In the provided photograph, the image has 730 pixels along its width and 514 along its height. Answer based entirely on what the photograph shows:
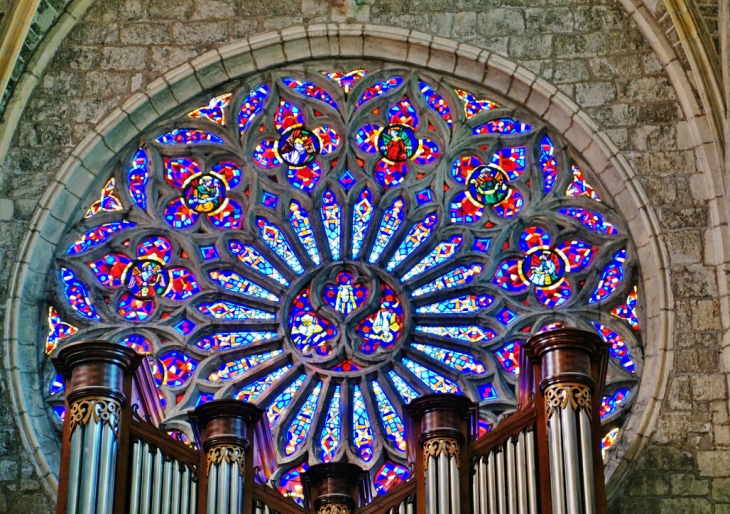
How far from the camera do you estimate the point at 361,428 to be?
17031mm

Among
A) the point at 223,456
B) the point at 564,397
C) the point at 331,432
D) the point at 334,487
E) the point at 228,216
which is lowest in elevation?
the point at 334,487

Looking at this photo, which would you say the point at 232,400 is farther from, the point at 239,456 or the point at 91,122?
the point at 91,122

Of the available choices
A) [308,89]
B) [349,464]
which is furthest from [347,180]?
[349,464]

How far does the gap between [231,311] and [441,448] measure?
3.14 metres

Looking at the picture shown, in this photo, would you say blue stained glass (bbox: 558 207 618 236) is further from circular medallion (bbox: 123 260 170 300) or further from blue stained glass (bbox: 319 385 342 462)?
circular medallion (bbox: 123 260 170 300)

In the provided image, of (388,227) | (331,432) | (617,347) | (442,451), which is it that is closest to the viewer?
(442,451)

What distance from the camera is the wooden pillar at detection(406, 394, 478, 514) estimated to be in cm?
1494

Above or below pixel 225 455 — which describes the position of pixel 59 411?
above

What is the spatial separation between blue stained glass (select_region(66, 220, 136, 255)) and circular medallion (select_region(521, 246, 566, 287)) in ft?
10.6

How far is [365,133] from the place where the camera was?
18.3 m

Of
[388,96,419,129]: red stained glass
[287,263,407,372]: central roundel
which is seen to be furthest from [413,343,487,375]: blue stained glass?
[388,96,419,129]: red stained glass

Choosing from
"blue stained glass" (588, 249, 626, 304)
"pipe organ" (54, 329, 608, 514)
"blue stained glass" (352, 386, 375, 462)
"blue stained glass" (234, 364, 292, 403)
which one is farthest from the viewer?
"blue stained glass" (588, 249, 626, 304)

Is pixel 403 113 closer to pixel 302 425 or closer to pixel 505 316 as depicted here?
pixel 505 316

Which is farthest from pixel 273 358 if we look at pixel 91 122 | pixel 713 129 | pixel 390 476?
pixel 713 129
